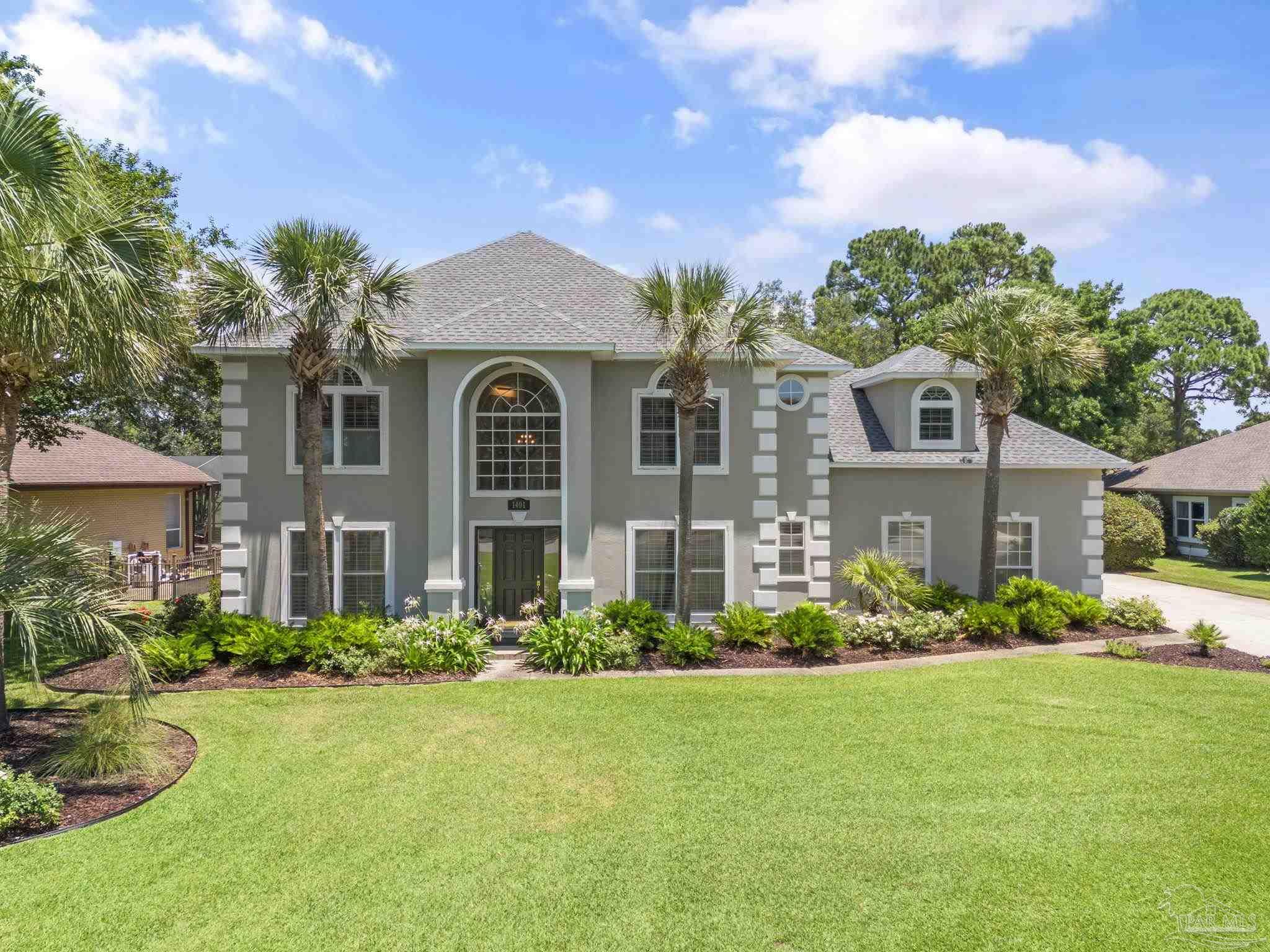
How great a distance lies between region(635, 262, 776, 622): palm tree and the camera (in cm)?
1225

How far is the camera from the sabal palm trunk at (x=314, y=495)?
12.2 metres

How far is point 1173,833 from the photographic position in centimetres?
620

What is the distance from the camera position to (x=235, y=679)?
37.1 ft

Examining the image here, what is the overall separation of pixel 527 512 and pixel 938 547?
10.4 m

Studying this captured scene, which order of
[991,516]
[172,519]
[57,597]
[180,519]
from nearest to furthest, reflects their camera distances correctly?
1. [57,597]
2. [991,516]
3. [172,519]
4. [180,519]

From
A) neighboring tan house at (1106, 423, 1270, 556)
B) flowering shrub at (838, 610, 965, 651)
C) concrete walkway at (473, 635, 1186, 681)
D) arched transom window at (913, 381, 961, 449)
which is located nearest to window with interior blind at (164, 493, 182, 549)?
concrete walkway at (473, 635, 1186, 681)

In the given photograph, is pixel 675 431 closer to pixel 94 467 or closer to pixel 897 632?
pixel 897 632

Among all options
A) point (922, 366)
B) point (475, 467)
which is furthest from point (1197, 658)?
point (475, 467)

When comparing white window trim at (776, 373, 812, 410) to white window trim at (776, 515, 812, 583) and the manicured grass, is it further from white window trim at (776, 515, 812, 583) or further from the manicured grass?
the manicured grass

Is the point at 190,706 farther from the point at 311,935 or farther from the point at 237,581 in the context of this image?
the point at 311,935

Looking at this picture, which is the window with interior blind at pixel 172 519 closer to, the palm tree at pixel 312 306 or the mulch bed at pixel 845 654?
the palm tree at pixel 312 306

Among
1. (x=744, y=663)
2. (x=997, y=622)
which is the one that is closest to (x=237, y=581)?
(x=744, y=663)

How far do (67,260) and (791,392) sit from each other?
1323cm

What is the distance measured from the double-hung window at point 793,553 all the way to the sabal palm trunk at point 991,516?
384cm
